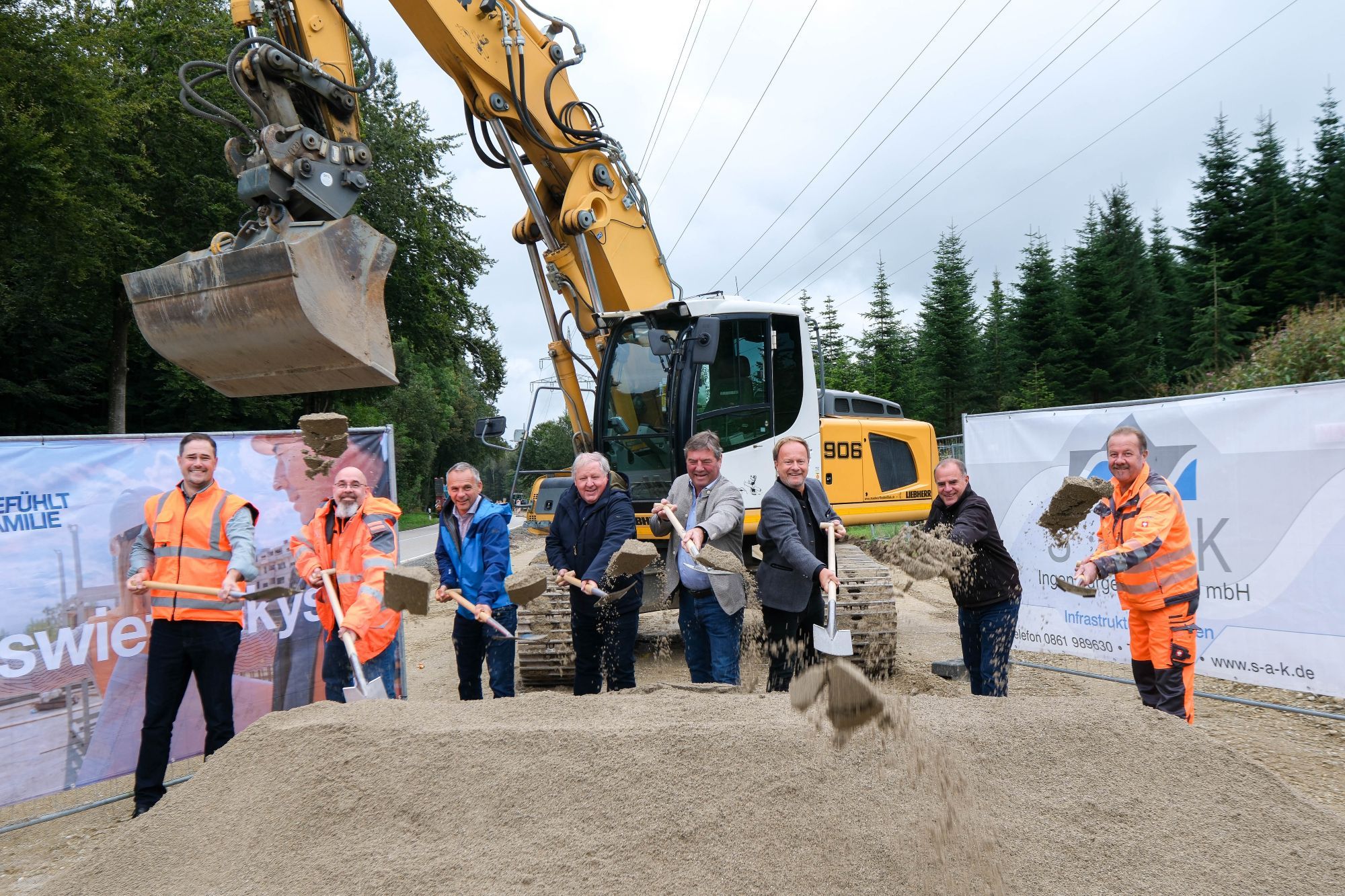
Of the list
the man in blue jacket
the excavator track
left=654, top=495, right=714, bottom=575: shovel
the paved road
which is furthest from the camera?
the paved road

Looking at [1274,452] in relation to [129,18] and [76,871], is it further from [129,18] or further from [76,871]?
[129,18]

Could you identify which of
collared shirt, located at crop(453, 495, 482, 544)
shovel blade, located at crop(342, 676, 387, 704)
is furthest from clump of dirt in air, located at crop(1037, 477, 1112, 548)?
shovel blade, located at crop(342, 676, 387, 704)

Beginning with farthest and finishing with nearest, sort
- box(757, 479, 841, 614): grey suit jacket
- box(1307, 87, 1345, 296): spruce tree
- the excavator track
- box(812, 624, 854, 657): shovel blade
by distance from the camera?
1. box(1307, 87, 1345, 296): spruce tree
2. the excavator track
3. box(757, 479, 841, 614): grey suit jacket
4. box(812, 624, 854, 657): shovel blade

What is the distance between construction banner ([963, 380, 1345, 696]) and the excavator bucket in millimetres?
4771

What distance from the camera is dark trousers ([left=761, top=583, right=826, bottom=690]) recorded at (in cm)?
418

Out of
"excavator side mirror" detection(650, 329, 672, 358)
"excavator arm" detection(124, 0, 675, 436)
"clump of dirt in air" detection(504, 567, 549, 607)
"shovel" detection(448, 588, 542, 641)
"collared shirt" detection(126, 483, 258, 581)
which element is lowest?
"shovel" detection(448, 588, 542, 641)

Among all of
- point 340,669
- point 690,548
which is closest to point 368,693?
point 340,669

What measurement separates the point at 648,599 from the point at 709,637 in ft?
3.91

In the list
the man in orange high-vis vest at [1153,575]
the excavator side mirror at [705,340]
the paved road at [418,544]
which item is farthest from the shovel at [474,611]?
the paved road at [418,544]

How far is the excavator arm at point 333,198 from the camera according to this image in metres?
4.23

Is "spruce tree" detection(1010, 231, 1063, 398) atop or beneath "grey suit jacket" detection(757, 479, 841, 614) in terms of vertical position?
atop

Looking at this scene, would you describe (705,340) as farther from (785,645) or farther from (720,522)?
(785,645)

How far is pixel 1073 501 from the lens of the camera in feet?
15.7

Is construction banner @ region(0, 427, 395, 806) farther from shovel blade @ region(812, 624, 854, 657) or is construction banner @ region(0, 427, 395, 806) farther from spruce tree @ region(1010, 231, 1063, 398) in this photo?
spruce tree @ region(1010, 231, 1063, 398)
